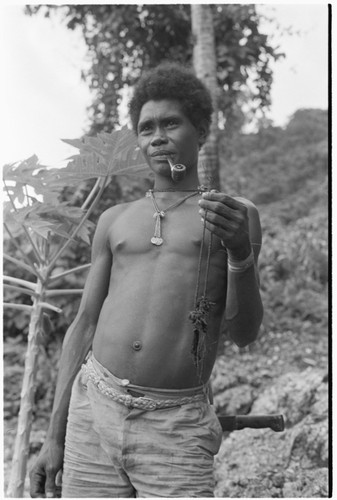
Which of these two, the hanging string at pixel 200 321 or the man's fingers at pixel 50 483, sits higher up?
the hanging string at pixel 200 321

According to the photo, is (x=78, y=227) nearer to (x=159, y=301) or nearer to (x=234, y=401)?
(x=159, y=301)

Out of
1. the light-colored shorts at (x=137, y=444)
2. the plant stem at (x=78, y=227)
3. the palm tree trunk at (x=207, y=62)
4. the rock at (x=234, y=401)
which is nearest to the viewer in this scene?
the light-colored shorts at (x=137, y=444)

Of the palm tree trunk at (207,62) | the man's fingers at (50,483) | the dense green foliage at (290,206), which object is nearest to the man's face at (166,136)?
the man's fingers at (50,483)

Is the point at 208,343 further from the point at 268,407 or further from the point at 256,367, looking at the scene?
the point at 256,367

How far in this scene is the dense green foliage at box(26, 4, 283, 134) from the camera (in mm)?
4609

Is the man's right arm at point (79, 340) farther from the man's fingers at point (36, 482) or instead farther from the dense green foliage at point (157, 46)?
the dense green foliage at point (157, 46)

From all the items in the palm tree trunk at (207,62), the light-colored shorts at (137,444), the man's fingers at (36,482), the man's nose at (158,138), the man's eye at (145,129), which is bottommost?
the man's fingers at (36,482)

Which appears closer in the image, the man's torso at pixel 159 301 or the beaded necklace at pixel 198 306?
the beaded necklace at pixel 198 306

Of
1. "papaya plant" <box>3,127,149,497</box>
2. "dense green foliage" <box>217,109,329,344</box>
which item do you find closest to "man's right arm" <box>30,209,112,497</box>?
"papaya plant" <box>3,127,149,497</box>

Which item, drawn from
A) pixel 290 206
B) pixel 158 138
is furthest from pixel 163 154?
pixel 290 206

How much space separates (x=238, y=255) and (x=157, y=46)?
407 cm

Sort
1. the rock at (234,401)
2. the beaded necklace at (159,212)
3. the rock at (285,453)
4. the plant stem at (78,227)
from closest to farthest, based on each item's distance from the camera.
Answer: the beaded necklace at (159,212)
the plant stem at (78,227)
the rock at (285,453)
the rock at (234,401)

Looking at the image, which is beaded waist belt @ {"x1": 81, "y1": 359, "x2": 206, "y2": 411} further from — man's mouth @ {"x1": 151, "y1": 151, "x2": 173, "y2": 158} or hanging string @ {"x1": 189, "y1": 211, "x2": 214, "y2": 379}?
man's mouth @ {"x1": 151, "y1": 151, "x2": 173, "y2": 158}

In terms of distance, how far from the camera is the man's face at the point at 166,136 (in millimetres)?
1559
